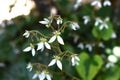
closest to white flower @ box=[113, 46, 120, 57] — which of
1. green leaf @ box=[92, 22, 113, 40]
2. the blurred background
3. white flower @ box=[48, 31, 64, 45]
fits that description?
the blurred background

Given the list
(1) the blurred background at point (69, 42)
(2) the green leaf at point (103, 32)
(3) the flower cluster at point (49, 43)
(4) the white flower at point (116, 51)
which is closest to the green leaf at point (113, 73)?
(1) the blurred background at point (69, 42)

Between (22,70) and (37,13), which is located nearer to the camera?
(22,70)

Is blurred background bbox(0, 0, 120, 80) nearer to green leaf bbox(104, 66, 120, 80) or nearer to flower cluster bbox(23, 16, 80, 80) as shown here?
green leaf bbox(104, 66, 120, 80)

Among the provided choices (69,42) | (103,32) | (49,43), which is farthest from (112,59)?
(49,43)

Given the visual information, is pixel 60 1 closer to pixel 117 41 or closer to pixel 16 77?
pixel 117 41

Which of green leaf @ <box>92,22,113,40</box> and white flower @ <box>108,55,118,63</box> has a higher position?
green leaf @ <box>92,22,113,40</box>

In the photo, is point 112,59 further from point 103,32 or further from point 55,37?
point 55,37

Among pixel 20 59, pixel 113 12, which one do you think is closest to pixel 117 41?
pixel 113 12

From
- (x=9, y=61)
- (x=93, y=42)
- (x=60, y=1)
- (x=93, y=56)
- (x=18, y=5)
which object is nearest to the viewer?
(x=18, y=5)

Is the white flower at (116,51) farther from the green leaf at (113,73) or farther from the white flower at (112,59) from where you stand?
the green leaf at (113,73)
